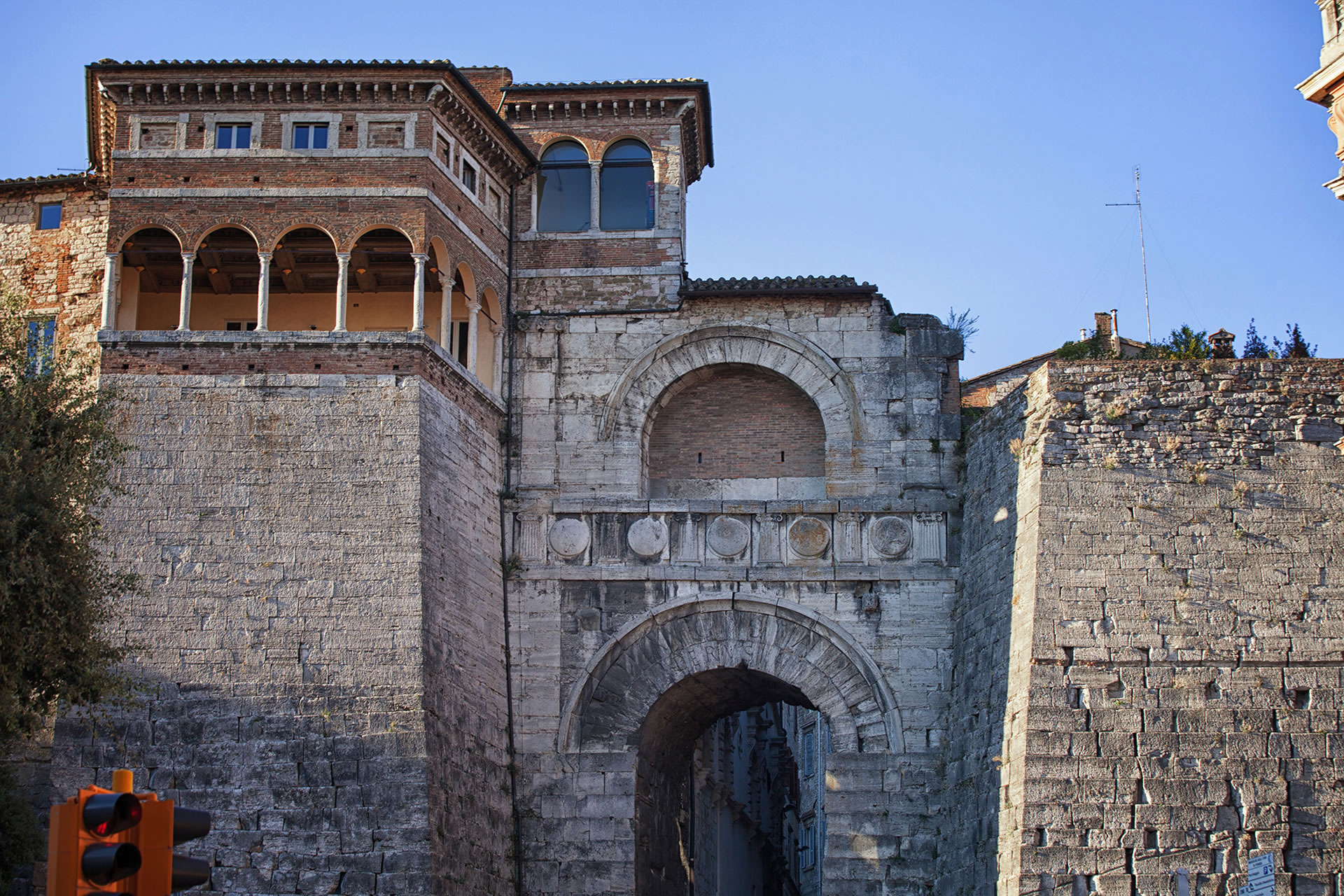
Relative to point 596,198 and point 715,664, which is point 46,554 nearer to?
point 715,664

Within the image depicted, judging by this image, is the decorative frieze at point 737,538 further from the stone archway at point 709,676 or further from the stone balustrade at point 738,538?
the stone archway at point 709,676

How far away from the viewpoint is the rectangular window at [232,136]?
802 inches

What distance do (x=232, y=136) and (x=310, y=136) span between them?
3.35ft

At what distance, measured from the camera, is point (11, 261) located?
22.2 metres

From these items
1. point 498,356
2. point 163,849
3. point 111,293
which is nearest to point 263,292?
point 111,293

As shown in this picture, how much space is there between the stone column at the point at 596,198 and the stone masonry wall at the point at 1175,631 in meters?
7.28

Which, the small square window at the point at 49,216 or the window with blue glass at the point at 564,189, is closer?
the small square window at the point at 49,216

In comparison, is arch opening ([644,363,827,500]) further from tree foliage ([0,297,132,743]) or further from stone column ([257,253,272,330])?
tree foliage ([0,297,132,743])

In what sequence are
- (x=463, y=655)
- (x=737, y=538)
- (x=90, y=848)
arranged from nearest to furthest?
Answer: (x=90, y=848)
(x=463, y=655)
(x=737, y=538)

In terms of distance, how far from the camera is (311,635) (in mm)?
17953

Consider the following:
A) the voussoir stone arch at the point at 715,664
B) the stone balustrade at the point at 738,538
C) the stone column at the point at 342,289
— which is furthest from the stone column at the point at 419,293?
the voussoir stone arch at the point at 715,664

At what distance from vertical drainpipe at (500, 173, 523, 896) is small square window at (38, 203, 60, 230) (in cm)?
659

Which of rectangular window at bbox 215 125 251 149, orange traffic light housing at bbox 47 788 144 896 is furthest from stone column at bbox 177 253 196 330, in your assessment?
orange traffic light housing at bbox 47 788 144 896

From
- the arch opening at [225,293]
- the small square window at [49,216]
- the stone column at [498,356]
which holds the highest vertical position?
the small square window at [49,216]
